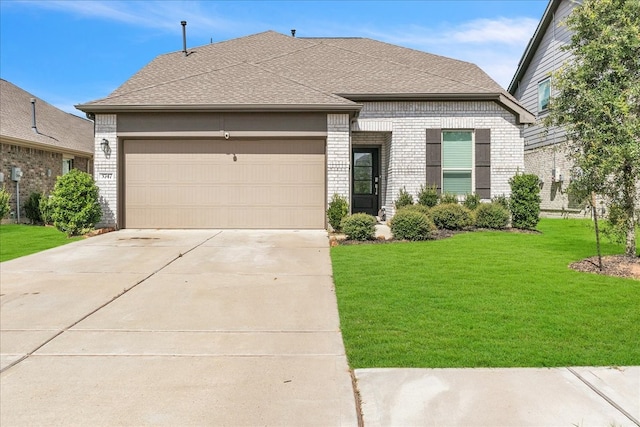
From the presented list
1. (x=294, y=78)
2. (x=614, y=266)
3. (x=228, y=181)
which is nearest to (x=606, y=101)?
(x=614, y=266)

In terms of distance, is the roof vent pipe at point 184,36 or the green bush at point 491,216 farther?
the roof vent pipe at point 184,36

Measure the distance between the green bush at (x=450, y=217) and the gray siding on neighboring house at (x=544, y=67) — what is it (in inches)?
299

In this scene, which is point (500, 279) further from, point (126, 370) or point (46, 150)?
point (46, 150)

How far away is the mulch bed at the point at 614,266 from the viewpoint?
6520 mm

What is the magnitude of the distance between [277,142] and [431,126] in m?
4.85

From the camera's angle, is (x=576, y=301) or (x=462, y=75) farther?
(x=462, y=75)

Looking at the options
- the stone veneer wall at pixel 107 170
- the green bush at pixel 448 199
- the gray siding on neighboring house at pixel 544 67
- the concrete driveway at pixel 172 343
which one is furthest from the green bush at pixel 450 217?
the stone veneer wall at pixel 107 170

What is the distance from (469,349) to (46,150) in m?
20.7

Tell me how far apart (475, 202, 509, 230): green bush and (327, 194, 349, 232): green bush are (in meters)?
3.81

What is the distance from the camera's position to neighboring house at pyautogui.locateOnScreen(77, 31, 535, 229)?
11875 millimetres

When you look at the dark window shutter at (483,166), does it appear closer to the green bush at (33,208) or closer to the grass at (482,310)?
the grass at (482,310)

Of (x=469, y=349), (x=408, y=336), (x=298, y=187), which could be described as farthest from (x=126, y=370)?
(x=298, y=187)

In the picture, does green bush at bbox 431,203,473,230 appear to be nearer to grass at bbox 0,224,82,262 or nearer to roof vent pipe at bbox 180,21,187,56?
grass at bbox 0,224,82,262

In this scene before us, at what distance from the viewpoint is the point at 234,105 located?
11453 mm
